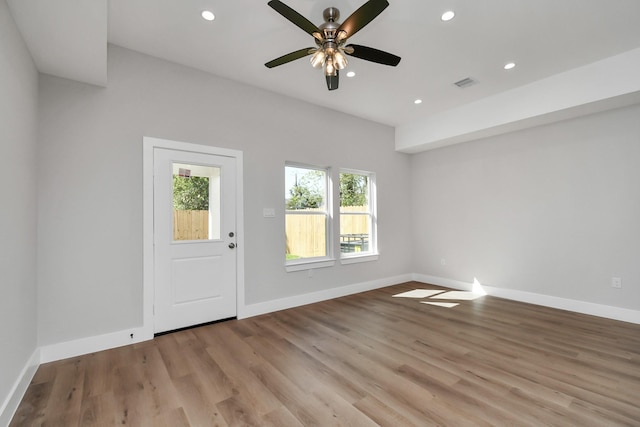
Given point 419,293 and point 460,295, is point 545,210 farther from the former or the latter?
point 419,293

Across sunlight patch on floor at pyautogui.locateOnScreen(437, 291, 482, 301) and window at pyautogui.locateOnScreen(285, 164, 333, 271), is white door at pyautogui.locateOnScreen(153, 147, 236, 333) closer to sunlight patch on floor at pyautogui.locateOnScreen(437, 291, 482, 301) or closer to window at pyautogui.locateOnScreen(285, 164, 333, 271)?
window at pyautogui.locateOnScreen(285, 164, 333, 271)

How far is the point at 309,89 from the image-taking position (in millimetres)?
4027

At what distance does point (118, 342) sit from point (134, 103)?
247cm

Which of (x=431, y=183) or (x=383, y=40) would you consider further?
(x=431, y=183)

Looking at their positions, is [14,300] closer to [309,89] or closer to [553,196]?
[309,89]

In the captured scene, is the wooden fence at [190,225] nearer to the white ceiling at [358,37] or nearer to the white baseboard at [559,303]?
the white ceiling at [358,37]

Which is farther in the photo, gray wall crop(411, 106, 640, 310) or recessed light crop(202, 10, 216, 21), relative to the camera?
gray wall crop(411, 106, 640, 310)

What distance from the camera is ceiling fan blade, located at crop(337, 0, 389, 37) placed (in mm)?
1928

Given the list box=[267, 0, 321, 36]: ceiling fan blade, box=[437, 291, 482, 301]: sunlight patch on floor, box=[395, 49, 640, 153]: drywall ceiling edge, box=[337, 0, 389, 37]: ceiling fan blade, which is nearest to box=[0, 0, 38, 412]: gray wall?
box=[267, 0, 321, 36]: ceiling fan blade

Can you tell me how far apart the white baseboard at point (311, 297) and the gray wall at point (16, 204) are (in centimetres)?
201

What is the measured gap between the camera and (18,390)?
201 cm

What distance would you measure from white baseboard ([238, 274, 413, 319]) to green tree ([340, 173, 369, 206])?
145 centimetres

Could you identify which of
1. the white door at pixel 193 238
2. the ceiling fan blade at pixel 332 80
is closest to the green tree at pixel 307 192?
the white door at pixel 193 238

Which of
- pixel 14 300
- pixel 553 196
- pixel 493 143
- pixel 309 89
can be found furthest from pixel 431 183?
pixel 14 300
